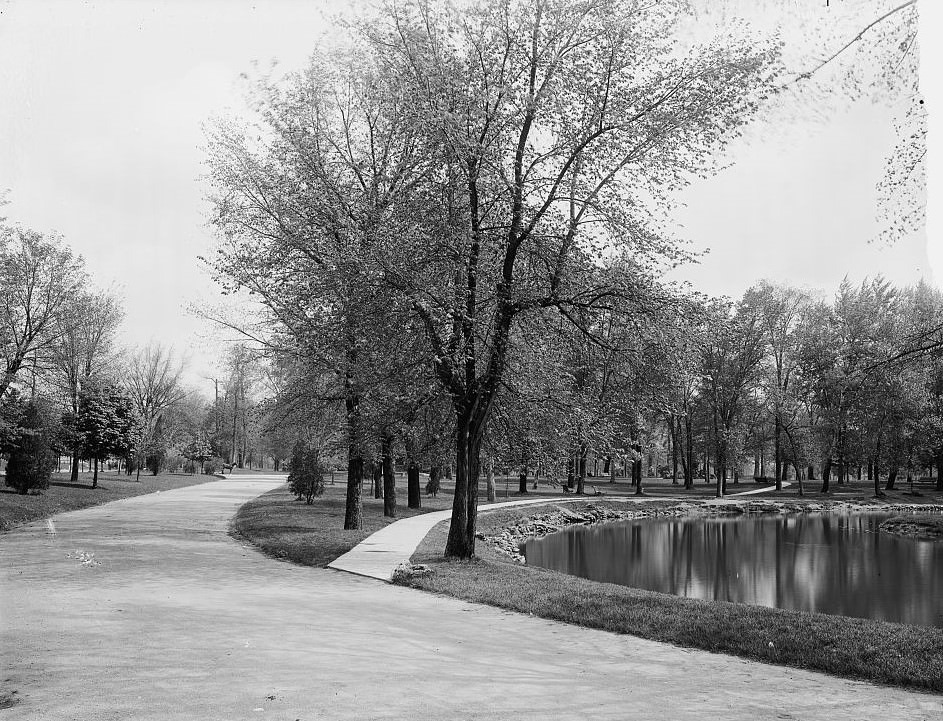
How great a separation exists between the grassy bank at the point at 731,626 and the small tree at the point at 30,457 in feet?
63.7

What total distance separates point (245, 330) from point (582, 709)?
16464 millimetres

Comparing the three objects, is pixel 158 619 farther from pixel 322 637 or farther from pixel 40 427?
pixel 40 427

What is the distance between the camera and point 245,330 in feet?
66.5

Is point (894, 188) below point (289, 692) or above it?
above

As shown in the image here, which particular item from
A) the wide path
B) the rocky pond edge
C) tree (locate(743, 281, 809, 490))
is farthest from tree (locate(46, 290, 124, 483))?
tree (locate(743, 281, 809, 490))

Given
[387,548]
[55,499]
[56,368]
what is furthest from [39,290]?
[387,548]

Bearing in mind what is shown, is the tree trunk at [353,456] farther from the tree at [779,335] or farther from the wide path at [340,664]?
the tree at [779,335]

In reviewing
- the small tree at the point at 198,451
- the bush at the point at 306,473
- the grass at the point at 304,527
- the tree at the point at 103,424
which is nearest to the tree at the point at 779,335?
the grass at the point at 304,527

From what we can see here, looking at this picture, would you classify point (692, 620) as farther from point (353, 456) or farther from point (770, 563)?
point (770, 563)

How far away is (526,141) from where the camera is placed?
14.0 metres

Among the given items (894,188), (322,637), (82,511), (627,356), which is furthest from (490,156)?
(82,511)

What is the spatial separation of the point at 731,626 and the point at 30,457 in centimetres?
2455

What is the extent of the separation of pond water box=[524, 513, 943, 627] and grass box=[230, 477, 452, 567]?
5046 millimetres

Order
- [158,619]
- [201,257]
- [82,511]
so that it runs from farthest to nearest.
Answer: [82,511] → [201,257] → [158,619]
